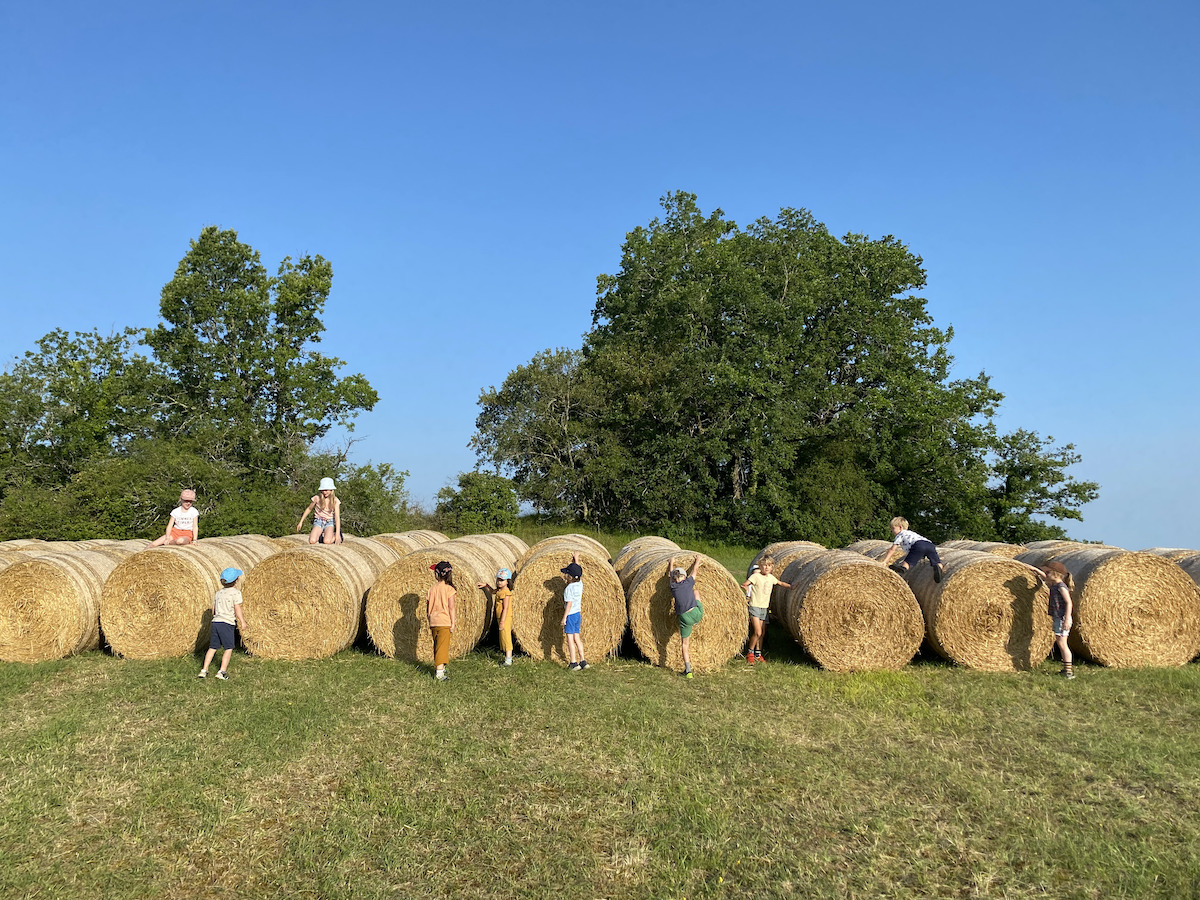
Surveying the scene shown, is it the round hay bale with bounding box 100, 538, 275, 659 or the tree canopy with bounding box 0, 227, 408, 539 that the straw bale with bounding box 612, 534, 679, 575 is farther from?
the tree canopy with bounding box 0, 227, 408, 539

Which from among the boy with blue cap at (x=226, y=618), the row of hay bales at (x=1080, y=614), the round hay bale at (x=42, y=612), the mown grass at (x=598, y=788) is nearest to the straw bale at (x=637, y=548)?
the mown grass at (x=598, y=788)

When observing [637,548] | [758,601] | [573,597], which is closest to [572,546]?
[573,597]

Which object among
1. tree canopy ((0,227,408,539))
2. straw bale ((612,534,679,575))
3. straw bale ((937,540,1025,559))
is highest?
tree canopy ((0,227,408,539))

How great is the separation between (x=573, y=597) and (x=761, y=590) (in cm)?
318

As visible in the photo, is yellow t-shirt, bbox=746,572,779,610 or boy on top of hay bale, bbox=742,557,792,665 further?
yellow t-shirt, bbox=746,572,779,610

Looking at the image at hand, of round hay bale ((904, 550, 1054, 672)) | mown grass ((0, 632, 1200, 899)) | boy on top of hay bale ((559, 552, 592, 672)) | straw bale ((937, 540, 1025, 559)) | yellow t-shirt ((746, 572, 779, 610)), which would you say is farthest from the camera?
straw bale ((937, 540, 1025, 559))

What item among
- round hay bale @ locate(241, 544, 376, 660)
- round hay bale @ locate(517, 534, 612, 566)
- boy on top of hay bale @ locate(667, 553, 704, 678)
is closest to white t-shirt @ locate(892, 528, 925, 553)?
boy on top of hay bale @ locate(667, 553, 704, 678)

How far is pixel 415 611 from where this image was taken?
42.0 feet

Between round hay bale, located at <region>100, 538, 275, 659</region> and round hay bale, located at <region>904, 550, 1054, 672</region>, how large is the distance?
37.1ft

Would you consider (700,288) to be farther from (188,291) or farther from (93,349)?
(93,349)

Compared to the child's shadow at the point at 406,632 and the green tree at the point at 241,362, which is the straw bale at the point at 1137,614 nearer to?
the child's shadow at the point at 406,632

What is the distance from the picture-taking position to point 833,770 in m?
7.68

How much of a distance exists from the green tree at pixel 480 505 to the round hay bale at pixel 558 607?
841 inches

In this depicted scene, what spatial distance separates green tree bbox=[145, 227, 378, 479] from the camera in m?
31.8
